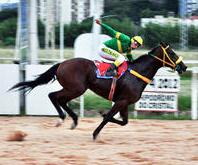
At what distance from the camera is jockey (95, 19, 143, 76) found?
10148 mm

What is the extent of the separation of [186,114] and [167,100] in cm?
93

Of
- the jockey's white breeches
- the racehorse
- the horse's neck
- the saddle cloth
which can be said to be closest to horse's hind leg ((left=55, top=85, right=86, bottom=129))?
the racehorse

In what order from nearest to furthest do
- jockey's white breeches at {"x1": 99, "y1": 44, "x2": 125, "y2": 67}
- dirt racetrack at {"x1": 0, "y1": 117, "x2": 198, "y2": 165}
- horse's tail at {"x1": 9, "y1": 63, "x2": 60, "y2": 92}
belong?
dirt racetrack at {"x1": 0, "y1": 117, "x2": 198, "y2": 165}, jockey's white breeches at {"x1": 99, "y1": 44, "x2": 125, "y2": 67}, horse's tail at {"x1": 9, "y1": 63, "x2": 60, "y2": 92}

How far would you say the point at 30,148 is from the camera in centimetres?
877

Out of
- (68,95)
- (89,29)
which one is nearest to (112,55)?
(68,95)

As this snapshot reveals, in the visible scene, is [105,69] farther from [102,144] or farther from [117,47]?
[102,144]

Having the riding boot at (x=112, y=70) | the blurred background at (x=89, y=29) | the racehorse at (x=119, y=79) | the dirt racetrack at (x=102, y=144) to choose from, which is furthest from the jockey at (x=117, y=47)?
the blurred background at (x=89, y=29)

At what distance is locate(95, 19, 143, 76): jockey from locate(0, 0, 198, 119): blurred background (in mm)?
2108

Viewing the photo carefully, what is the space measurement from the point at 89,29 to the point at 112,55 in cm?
2013

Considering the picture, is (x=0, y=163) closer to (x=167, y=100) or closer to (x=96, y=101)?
(x=167, y=100)

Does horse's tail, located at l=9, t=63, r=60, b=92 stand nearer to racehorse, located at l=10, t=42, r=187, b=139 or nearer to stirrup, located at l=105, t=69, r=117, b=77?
racehorse, located at l=10, t=42, r=187, b=139

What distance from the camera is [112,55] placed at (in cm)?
1045

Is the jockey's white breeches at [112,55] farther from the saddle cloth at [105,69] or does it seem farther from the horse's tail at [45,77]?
the horse's tail at [45,77]

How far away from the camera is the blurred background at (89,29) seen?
48.1 ft
